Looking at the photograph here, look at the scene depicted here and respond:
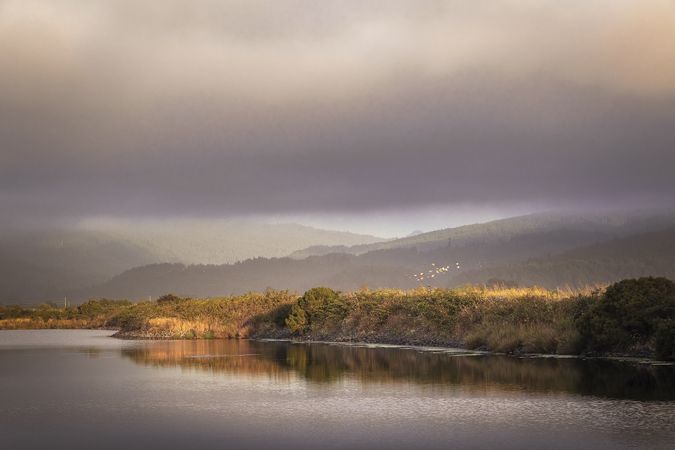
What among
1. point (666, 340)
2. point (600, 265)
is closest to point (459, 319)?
point (666, 340)

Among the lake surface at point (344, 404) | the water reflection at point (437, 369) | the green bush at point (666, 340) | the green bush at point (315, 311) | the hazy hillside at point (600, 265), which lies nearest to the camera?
the lake surface at point (344, 404)

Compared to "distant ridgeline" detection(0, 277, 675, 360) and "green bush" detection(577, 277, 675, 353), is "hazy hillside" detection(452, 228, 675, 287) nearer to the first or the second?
"distant ridgeline" detection(0, 277, 675, 360)

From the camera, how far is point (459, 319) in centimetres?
4147

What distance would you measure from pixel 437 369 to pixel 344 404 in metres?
9.11

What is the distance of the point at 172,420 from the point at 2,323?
3196 inches

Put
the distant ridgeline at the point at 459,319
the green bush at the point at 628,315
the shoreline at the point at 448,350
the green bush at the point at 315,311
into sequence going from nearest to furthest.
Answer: the shoreline at the point at 448,350
the green bush at the point at 628,315
the distant ridgeline at the point at 459,319
the green bush at the point at 315,311

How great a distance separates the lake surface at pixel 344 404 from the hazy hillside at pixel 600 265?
9756 centimetres

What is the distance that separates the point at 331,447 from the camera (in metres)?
14.3

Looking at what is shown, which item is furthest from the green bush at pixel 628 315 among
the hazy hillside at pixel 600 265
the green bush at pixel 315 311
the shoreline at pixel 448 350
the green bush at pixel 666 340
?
the hazy hillside at pixel 600 265

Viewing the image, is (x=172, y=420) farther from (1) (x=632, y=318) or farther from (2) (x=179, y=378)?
(1) (x=632, y=318)

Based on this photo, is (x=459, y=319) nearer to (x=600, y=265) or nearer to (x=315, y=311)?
(x=315, y=311)

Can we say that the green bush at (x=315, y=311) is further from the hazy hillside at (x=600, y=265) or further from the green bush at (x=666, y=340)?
the hazy hillside at (x=600, y=265)

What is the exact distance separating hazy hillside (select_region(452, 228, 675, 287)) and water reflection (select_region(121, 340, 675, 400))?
91.0 meters

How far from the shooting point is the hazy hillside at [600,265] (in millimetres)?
126338
